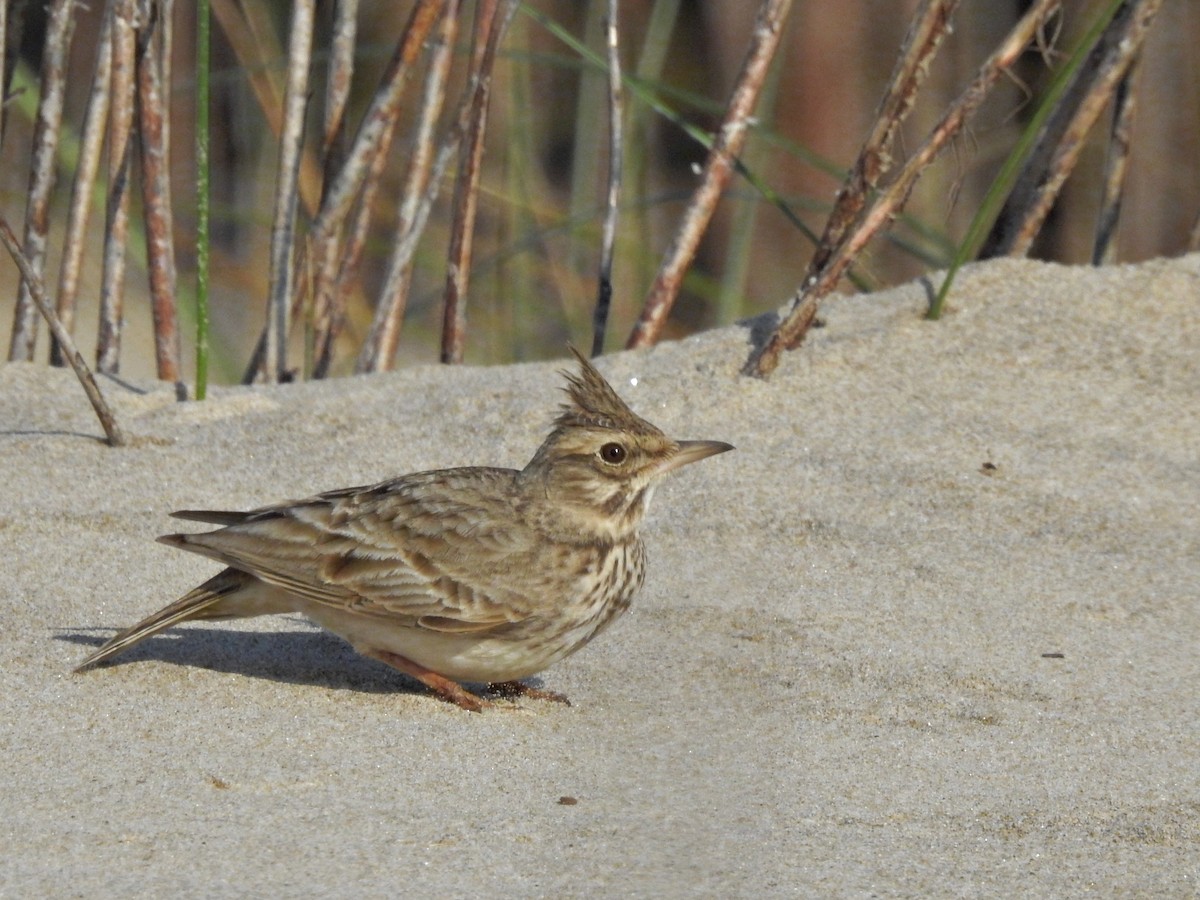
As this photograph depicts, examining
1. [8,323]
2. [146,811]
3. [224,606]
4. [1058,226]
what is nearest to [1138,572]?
[224,606]

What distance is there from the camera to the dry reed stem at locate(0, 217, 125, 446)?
431 centimetres

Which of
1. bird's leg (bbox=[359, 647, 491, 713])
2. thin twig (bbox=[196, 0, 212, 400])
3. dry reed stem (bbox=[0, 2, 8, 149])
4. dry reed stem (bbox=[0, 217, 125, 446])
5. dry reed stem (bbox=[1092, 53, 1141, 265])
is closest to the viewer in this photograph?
bird's leg (bbox=[359, 647, 491, 713])

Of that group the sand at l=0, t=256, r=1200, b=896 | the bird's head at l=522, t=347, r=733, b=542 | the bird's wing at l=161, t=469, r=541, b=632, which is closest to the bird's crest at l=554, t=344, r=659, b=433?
the bird's head at l=522, t=347, r=733, b=542

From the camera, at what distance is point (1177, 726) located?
3.45 metres

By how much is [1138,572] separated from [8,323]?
5862mm

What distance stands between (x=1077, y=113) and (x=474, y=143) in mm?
Answer: 1932

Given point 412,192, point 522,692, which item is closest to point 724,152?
point 412,192

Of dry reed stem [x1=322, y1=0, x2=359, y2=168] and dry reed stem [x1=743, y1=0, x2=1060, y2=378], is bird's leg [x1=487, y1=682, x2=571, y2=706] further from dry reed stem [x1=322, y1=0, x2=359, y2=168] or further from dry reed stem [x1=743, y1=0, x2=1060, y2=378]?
dry reed stem [x1=322, y1=0, x2=359, y2=168]

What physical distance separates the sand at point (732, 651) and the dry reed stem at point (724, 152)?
0.70 ft

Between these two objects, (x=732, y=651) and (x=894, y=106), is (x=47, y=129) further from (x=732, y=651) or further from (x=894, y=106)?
(x=732, y=651)

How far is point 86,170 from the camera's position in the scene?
199 inches

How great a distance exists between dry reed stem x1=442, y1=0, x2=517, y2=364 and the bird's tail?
1.90 m

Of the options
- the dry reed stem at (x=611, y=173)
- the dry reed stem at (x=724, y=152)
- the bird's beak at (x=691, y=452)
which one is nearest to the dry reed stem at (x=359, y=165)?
the dry reed stem at (x=611, y=173)

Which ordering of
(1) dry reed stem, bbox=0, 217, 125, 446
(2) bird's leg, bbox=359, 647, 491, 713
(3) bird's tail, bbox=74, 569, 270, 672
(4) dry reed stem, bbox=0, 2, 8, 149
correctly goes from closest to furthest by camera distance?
1. (3) bird's tail, bbox=74, 569, 270, 672
2. (2) bird's leg, bbox=359, 647, 491, 713
3. (1) dry reed stem, bbox=0, 217, 125, 446
4. (4) dry reed stem, bbox=0, 2, 8, 149
